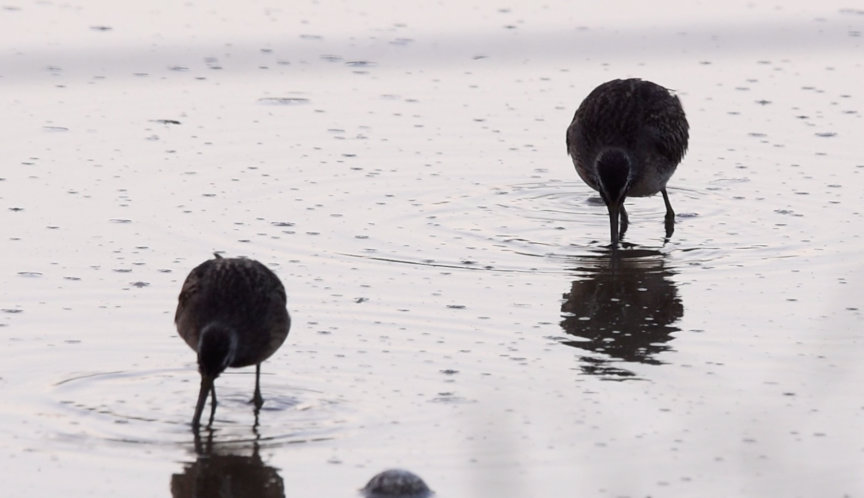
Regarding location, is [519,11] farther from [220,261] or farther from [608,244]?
[220,261]

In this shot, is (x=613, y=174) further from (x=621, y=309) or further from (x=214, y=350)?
(x=214, y=350)

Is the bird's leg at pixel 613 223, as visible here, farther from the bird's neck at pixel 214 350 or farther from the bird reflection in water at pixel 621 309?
the bird's neck at pixel 214 350

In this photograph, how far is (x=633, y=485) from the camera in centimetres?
644

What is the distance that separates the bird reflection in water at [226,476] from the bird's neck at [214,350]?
0.36 meters

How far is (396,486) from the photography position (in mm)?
6273

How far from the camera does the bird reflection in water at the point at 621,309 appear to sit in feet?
27.3

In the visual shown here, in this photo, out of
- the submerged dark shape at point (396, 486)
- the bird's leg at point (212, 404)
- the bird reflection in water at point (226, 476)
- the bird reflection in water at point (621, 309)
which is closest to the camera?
the submerged dark shape at point (396, 486)

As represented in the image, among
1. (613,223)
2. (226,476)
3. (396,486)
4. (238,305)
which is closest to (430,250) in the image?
(613,223)

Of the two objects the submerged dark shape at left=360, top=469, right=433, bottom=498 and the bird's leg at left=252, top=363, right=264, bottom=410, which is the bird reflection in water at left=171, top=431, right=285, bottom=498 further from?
the bird's leg at left=252, top=363, right=264, bottom=410

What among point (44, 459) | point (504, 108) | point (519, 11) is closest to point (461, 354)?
point (44, 459)

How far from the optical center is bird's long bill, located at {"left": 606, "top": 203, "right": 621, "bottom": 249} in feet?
34.2

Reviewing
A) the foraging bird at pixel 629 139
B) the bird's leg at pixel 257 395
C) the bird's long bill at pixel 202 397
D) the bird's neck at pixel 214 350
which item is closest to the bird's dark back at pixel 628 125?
the foraging bird at pixel 629 139

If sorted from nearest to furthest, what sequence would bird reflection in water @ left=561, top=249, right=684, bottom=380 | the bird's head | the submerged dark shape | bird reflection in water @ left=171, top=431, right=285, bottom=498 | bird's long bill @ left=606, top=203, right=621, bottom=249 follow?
the submerged dark shape, bird reflection in water @ left=171, top=431, right=285, bottom=498, bird reflection in water @ left=561, top=249, right=684, bottom=380, bird's long bill @ left=606, top=203, right=621, bottom=249, the bird's head

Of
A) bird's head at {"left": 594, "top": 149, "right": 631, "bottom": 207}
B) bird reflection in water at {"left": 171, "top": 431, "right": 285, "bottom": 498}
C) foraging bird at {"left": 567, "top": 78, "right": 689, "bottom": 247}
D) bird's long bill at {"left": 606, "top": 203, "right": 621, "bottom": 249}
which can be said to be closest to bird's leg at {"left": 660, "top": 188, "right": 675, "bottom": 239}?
foraging bird at {"left": 567, "top": 78, "right": 689, "bottom": 247}
